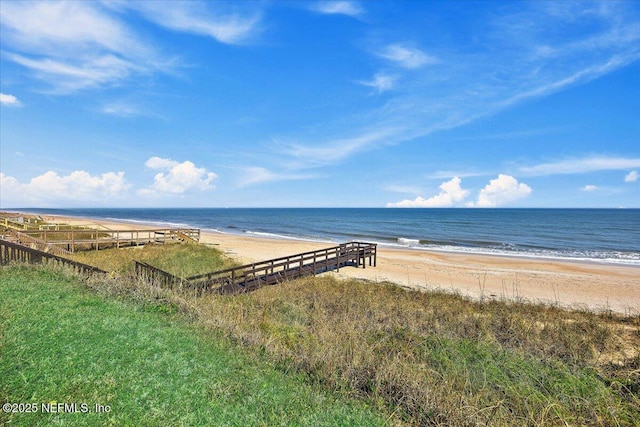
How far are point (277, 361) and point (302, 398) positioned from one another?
4.13ft

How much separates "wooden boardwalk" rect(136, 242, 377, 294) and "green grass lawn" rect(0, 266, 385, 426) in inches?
147

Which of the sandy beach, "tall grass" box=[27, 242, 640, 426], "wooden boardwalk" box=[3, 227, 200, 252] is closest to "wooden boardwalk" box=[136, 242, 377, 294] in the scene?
the sandy beach

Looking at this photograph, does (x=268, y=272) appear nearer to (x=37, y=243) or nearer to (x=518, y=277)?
(x=37, y=243)

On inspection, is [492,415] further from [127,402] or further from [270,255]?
[270,255]

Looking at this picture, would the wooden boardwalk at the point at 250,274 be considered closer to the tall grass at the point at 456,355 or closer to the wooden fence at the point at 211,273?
the wooden fence at the point at 211,273

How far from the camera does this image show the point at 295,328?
8383 millimetres

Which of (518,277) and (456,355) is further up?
(456,355)

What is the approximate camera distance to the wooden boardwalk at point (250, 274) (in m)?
11.8

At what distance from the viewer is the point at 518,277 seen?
71.5ft

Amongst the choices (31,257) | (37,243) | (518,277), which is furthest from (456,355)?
(37,243)

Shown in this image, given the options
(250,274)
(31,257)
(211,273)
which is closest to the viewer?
(31,257)

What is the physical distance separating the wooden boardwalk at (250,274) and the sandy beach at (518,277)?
4.11ft

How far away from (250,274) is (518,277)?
57.4ft

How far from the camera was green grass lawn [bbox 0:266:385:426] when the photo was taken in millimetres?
4242
